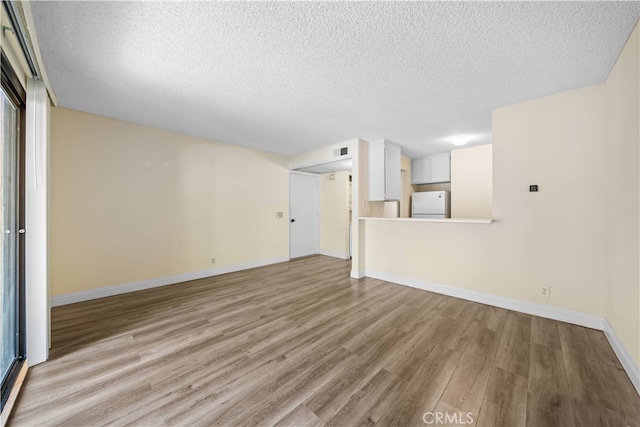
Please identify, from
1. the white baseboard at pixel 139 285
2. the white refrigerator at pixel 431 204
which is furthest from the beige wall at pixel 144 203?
the white refrigerator at pixel 431 204

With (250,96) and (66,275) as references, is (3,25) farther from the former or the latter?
(66,275)

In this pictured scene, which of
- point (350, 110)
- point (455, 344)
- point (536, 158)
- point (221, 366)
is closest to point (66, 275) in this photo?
point (221, 366)

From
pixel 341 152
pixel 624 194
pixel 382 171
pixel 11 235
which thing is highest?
pixel 341 152

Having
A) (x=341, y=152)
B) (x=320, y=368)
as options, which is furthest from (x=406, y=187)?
(x=320, y=368)

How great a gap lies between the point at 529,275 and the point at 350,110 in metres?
2.73

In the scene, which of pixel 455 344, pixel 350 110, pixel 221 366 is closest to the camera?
pixel 221 366

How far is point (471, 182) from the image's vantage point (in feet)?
15.0

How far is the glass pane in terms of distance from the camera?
5.04 ft

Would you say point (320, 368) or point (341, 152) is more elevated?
point (341, 152)

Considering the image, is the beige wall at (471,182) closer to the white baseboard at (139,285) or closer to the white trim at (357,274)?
the white trim at (357,274)

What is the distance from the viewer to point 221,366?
1703 mm

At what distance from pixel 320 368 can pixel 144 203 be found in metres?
3.30

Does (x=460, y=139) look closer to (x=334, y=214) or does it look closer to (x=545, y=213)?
(x=545, y=213)

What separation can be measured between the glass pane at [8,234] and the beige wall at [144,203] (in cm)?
135
